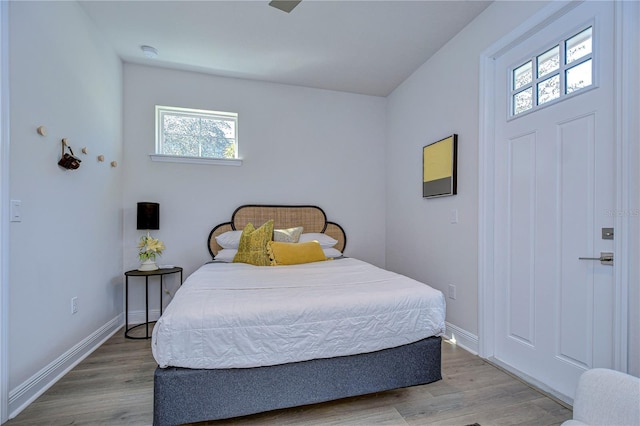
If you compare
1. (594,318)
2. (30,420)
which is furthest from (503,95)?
(30,420)

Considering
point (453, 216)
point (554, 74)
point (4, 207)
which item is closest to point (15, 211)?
point (4, 207)

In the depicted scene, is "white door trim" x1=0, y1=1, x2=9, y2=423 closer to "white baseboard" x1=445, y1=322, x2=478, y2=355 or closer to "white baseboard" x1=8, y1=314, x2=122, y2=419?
"white baseboard" x1=8, y1=314, x2=122, y2=419

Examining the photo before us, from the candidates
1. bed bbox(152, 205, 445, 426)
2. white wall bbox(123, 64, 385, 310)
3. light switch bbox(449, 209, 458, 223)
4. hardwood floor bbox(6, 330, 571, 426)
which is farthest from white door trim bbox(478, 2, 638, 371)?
white wall bbox(123, 64, 385, 310)

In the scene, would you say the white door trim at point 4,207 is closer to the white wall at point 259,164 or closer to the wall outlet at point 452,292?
the white wall at point 259,164

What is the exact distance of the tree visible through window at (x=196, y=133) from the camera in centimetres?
327

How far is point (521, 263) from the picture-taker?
2.12m

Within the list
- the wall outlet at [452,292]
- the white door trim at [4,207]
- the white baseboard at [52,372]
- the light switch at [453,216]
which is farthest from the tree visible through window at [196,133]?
the wall outlet at [452,292]

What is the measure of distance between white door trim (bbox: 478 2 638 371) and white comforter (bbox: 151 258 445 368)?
2.70 ft

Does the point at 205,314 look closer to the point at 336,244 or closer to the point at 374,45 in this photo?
the point at 336,244

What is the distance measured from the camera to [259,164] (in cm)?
348

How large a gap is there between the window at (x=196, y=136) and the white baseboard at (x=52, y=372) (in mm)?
1799

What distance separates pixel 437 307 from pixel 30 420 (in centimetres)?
234

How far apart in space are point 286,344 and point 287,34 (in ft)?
8.31

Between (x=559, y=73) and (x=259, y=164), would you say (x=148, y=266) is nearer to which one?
(x=259, y=164)
